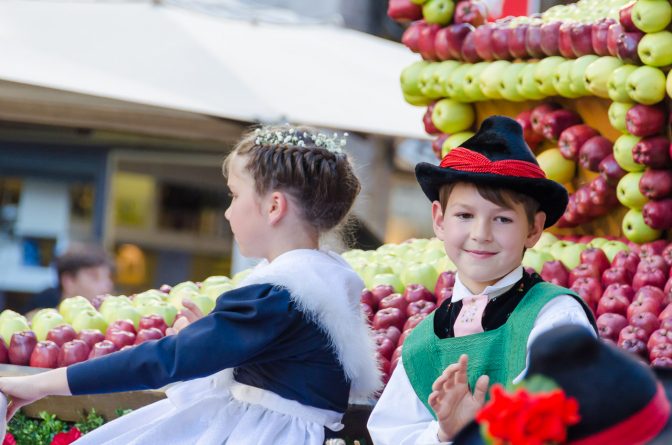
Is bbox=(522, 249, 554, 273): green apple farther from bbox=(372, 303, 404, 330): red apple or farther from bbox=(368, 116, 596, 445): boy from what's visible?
bbox=(368, 116, 596, 445): boy

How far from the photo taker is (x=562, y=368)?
1.47m

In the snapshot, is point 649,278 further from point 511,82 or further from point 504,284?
point 504,284

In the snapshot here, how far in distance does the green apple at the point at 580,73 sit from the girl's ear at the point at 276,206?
68.3 inches

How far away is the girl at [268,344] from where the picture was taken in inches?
105

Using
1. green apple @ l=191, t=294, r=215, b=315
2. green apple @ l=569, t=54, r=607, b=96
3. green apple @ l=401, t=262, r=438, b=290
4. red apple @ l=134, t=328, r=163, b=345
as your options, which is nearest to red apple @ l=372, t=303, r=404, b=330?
green apple @ l=401, t=262, r=438, b=290

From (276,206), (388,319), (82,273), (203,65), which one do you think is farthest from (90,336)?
(203,65)

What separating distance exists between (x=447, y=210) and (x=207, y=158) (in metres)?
6.94

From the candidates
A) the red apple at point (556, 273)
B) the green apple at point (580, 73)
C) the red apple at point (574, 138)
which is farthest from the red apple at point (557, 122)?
the red apple at point (556, 273)

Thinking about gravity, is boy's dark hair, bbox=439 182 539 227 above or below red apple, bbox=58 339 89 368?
above

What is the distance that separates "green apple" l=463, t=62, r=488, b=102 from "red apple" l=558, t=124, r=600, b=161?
1.37 ft

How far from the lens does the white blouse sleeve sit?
101 inches

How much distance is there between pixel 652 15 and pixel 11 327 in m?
2.55

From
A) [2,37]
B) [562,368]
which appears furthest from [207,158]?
[562,368]

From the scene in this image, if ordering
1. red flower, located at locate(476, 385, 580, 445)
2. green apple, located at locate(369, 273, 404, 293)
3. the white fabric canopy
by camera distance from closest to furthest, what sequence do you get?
red flower, located at locate(476, 385, 580, 445) → green apple, located at locate(369, 273, 404, 293) → the white fabric canopy
